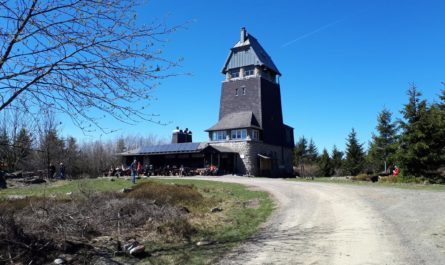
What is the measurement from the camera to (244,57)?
165 ft

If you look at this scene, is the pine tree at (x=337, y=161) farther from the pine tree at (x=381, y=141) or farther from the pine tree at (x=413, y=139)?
the pine tree at (x=413, y=139)

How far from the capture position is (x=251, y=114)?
47719 millimetres

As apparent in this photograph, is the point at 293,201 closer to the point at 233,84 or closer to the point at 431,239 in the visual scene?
the point at 431,239

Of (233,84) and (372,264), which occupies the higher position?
(233,84)

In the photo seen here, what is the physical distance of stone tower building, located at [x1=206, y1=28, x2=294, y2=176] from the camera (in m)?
46.0

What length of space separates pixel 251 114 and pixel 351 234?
127 feet

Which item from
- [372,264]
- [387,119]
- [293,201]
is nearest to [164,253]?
[372,264]

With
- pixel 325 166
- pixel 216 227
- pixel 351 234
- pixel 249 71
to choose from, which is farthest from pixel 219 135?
pixel 351 234

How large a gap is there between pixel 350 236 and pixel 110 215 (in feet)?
19.4

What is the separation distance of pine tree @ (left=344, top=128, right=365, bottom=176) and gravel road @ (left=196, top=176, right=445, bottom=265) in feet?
117

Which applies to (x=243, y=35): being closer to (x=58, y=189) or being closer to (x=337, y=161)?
(x=337, y=161)

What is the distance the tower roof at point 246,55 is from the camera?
162 feet

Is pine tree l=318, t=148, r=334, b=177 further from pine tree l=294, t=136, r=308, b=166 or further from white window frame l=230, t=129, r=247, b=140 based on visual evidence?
white window frame l=230, t=129, r=247, b=140

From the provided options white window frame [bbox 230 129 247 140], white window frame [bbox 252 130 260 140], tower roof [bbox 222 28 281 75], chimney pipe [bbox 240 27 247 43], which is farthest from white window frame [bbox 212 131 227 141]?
chimney pipe [bbox 240 27 247 43]
